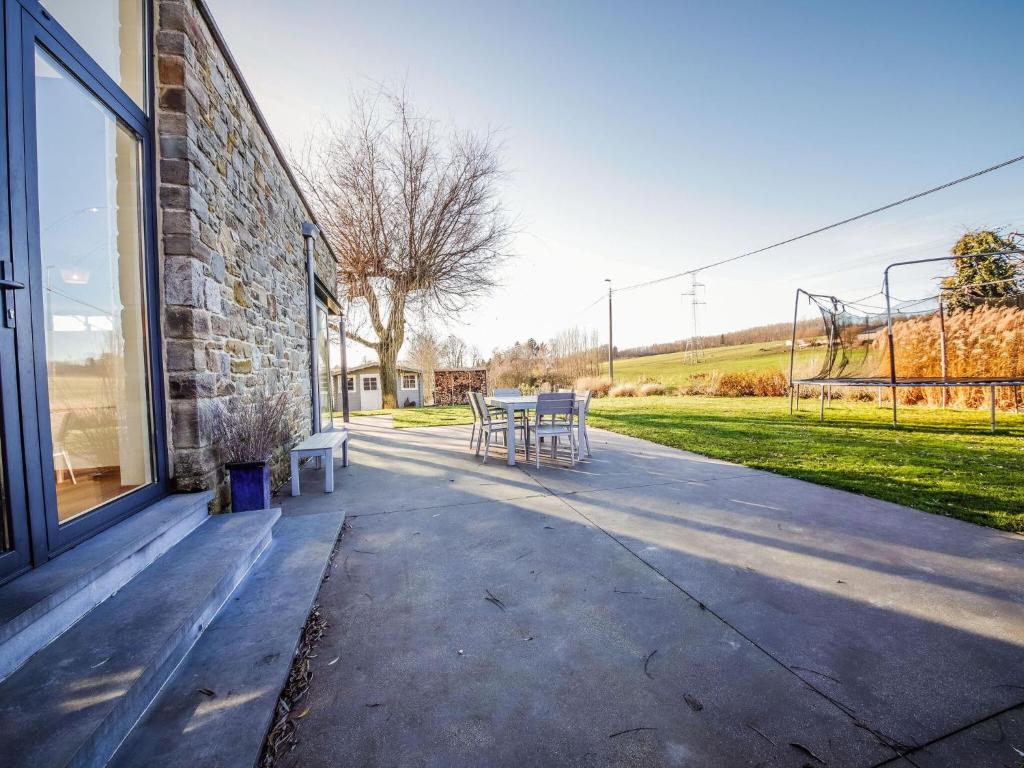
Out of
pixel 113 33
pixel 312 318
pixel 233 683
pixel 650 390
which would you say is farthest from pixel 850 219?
pixel 233 683

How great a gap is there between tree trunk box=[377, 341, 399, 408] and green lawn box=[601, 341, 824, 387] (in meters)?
10.2

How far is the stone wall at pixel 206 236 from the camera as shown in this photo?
2484 millimetres

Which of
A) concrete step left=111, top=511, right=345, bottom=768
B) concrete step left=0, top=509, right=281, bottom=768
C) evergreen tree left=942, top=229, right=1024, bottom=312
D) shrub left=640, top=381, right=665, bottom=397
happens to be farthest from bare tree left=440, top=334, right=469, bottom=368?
concrete step left=0, top=509, right=281, bottom=768

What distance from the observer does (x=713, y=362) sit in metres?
25.4

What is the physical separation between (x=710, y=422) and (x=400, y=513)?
6917 mm

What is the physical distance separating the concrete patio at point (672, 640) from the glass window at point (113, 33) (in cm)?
303

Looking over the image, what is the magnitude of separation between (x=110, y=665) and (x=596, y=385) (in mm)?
16664

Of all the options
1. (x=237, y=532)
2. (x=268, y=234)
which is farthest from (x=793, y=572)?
(x=268, y=234)

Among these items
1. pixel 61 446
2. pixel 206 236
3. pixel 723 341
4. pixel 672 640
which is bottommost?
pixel 672 640

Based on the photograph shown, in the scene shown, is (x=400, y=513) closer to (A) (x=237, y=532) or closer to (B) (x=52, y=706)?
(A) (x=237, y=532)

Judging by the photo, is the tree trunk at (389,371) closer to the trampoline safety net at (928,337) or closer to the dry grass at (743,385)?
the dry grass at (743,385)

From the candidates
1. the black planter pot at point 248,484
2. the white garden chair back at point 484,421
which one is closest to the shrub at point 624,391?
the white garden chair back at point 484,421

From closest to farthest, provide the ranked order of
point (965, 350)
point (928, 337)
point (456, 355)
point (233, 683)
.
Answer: point (233, 683), point (965, 350), point (928, 337), point (456, 355)

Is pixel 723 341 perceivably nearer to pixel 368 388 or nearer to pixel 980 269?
pixel 980 269
